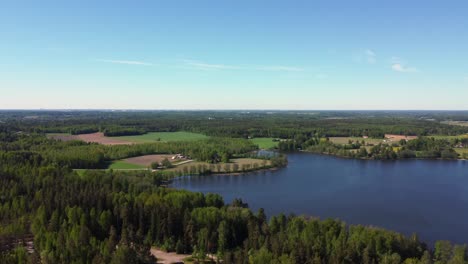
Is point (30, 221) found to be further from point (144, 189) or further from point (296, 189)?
point (296, 189)

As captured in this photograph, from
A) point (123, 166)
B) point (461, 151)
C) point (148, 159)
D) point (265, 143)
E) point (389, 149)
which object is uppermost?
point (389, 149)

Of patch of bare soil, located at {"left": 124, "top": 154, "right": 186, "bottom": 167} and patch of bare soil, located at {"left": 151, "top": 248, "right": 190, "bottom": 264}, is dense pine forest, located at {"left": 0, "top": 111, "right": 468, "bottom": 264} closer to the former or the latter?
patch of bare soil, located at {"left": 151, "top": 248, "right": 190, "bottom": 264}

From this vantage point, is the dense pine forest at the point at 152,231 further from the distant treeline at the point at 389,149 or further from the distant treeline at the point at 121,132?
the distant treeline at the point at 121,132

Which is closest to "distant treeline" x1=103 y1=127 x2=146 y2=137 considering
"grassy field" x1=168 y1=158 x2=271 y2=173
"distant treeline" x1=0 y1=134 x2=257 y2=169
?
"distant treeline" x1=0 y1=134 x2=257 y2=169

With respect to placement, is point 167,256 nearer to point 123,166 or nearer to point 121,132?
point 123,166

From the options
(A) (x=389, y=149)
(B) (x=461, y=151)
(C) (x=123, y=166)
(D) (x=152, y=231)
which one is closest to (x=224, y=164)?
(C) (x=123, y=166)

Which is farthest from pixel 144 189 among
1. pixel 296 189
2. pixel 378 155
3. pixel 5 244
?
pixel 378 155

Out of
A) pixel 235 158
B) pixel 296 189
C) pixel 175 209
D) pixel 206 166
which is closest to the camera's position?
pixel 175 209

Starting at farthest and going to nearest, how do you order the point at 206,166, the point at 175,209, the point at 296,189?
1. the point at 206,166
2. the point at 296,189
3. the point at 175,209
